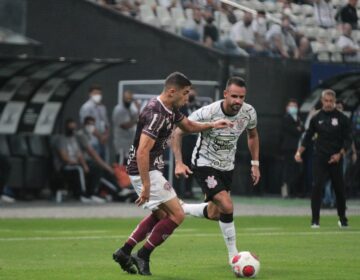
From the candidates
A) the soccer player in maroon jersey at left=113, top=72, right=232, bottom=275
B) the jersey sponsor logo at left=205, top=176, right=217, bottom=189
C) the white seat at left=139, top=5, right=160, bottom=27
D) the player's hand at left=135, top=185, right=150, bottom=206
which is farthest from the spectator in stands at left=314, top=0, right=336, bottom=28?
the player's hand at left=135, top=185, right=150, bottom=206

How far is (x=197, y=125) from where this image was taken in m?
13.8

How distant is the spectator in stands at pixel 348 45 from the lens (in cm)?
3306

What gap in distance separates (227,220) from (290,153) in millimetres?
16951

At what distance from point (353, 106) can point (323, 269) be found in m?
17.6

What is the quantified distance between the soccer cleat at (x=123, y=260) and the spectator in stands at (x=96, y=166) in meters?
14.4

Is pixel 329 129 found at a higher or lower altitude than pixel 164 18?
lower

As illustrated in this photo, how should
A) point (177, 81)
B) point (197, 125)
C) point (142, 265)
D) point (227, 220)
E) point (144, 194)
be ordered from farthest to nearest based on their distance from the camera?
1. point (227, 220)
2. point (197, 125)
3. point (142, 265)
4. point (177, 81)
5. point (144, 194)

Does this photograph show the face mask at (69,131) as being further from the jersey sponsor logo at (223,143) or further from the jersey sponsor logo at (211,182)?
the jersey sponsor logo at (211,182)

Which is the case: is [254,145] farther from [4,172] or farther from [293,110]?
[293,110]

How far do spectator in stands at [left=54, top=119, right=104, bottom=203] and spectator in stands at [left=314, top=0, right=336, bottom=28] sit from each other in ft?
29.7

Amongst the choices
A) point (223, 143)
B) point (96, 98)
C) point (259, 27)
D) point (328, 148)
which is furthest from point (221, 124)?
point (259, 27)

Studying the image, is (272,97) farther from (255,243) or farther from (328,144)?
(255,243)

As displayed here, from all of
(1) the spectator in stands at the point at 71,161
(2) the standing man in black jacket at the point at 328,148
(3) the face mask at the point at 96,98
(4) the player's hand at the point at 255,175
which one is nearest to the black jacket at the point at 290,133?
(3) the face mask at the point at 96,98

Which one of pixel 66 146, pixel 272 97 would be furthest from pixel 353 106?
pixel 66 146
